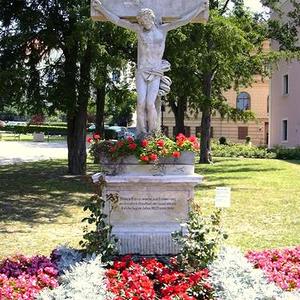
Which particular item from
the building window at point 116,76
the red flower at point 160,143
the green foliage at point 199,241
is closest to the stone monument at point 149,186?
the red flower at point 160,143

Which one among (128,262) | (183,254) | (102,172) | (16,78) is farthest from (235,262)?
(16,78)

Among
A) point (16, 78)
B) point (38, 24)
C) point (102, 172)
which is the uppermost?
point (38, 24)

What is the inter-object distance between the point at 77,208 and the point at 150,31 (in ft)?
19.6

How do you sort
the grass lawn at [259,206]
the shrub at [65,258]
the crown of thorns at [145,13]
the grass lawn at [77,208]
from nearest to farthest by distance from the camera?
the shrub at [65,258] < the crown of thorns at [145,13] < the grass lawn at [77,208] < the grass lawn at [259,206]

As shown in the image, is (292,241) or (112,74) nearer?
(292,241)

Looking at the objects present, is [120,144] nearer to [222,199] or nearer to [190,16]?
[222,199]

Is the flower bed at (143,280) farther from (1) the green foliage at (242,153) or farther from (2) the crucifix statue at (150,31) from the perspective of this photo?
(1) the green foliage at (242,153)

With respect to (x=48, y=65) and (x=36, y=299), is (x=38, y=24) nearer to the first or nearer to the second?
(x=48, y=65)

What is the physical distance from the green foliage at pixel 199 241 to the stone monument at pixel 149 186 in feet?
2.36

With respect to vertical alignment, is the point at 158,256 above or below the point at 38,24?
below

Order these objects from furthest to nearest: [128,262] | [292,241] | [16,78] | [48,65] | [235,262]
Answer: [48,65]
[16,78]
[292,241]
[128,262]
[235,262]

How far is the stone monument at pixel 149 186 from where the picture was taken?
26.1 ft

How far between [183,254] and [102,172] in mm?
1794

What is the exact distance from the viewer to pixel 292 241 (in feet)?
32.5
